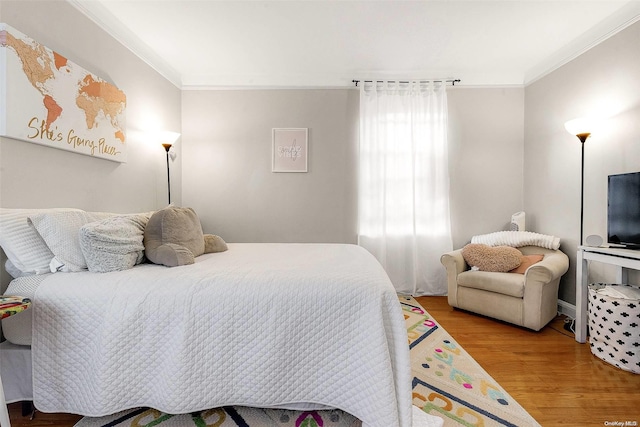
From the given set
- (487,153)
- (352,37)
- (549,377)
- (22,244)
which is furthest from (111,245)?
(487,153)

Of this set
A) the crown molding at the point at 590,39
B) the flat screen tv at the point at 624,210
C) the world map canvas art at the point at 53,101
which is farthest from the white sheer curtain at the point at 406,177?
the world map canvas art at the point at 53,101

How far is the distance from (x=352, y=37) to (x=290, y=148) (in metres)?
1.40

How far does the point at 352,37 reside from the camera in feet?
8.89

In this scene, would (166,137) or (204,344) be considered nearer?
(204,344)

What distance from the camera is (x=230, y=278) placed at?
1.42 metres

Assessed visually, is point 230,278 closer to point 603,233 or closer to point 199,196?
point 199,196

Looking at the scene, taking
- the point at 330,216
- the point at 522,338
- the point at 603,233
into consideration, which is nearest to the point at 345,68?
the point at 330,216

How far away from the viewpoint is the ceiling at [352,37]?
229cm

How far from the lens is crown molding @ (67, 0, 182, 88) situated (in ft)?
7.01

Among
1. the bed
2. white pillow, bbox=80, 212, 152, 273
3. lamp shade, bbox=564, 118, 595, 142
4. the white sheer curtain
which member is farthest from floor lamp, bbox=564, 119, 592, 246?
white pillow, bbox=80, 212, 152, 273

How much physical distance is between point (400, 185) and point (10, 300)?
333 centimetres

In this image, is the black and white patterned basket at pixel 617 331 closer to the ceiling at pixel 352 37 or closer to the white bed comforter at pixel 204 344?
the white bed comforter at pixel 204 344

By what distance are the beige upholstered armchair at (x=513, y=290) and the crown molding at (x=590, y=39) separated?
1.94m

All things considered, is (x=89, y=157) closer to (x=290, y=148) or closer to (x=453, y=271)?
(x=290, y=148)
